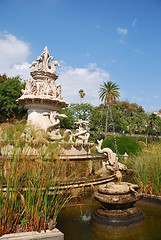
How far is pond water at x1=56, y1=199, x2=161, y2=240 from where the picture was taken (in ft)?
14.5

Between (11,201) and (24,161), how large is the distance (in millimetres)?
679

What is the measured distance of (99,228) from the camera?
478cm

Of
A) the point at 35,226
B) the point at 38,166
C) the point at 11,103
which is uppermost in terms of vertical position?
the point at 11,103

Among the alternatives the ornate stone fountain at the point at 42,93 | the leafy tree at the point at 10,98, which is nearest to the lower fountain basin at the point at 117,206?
the ornate stone fountain at the point at 42,93

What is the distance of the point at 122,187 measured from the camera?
17.9 ft

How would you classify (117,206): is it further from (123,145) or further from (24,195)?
(123,145)

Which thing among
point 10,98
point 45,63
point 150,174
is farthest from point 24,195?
point 10,98

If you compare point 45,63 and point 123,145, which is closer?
point 45,63

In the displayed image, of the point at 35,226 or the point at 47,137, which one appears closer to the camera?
the point at 35,226

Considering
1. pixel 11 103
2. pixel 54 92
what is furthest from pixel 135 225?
pixel 11 103

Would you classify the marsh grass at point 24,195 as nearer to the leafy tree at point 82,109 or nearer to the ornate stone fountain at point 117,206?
the ornate stone fountain at point 117,206

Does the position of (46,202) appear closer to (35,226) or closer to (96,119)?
(35,226)

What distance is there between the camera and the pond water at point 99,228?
14.5 feet

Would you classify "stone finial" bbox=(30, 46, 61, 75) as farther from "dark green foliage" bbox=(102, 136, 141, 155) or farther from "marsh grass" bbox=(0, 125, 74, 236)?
"marsh grass" bbox=(0, 125, 74, 236)
